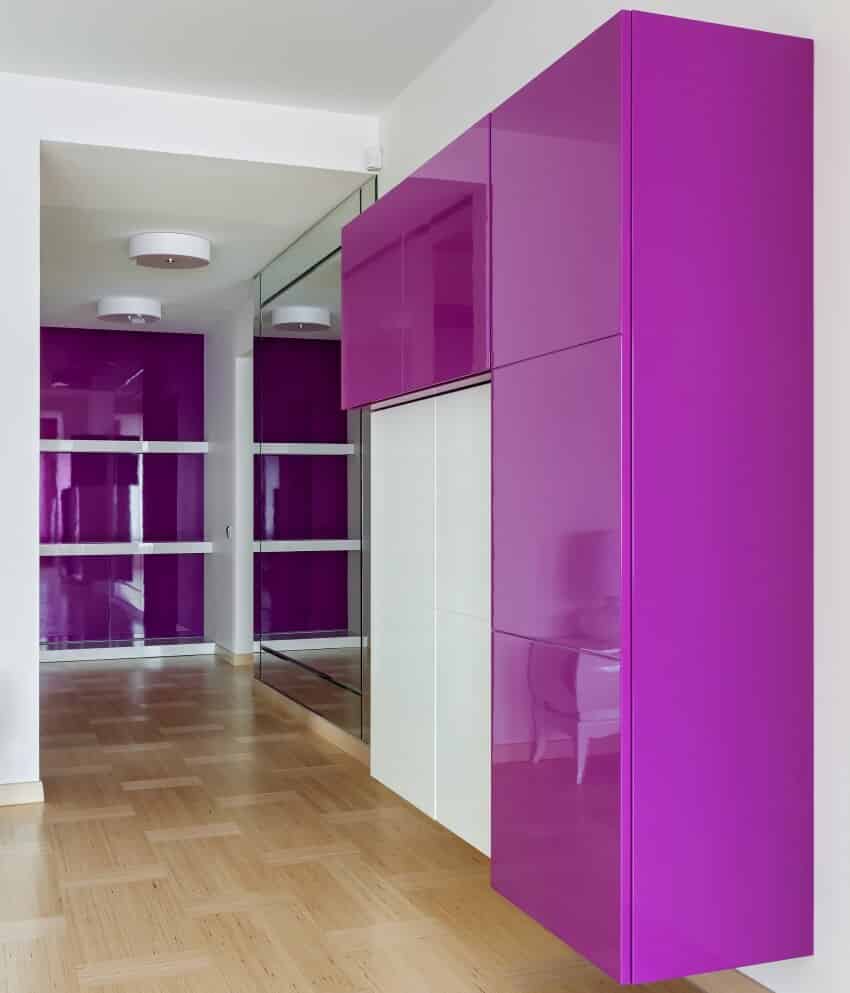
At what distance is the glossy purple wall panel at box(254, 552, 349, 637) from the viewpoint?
260 inches

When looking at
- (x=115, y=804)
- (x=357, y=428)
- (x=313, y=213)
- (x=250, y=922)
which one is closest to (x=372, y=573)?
(x=357, y=428)

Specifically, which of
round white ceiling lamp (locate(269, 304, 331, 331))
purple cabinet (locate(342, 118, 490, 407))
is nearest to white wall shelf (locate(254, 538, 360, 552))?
round white ceiling lamp (locate(269, 304, 331, 331))

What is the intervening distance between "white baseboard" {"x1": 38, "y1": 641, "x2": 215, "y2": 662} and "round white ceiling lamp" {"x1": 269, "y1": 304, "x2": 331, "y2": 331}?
14.3ft

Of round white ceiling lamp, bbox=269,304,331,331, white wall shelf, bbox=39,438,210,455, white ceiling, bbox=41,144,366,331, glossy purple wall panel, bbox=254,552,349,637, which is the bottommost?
glossy purple wall panel, bbox=254,552,349,637

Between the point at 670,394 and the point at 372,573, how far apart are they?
9.78 ft

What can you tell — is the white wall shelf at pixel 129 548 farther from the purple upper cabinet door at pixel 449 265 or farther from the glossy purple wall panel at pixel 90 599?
the purple upper cabinet door at pixel 449 265

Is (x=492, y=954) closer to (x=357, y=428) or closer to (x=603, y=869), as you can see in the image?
(x=603, y=869)

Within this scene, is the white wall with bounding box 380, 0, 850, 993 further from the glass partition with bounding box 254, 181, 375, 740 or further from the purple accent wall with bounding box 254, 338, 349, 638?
the purple accent wall with bounding box 254, 338, 349, 638

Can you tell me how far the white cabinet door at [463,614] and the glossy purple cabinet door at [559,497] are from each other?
2.66 ft

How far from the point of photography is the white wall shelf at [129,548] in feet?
36.4

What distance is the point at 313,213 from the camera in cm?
689

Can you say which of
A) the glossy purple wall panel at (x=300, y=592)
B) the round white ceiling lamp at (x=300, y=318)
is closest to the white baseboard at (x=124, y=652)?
the glossy purple wall panel at (x=300, y=592)

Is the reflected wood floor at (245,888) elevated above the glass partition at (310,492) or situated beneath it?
situated beneath

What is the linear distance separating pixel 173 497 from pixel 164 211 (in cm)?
515
